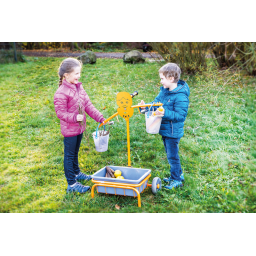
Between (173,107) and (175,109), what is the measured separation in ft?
0.18

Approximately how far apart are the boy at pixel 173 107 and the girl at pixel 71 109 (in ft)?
2.51

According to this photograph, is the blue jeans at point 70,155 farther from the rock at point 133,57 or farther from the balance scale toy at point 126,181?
the rock at point 133,57

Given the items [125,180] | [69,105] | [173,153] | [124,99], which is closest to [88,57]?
[69,105]

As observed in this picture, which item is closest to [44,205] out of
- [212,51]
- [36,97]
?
[36,97]

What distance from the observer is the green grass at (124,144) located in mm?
2811

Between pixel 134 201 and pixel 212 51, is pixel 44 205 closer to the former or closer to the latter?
pixel 134 201

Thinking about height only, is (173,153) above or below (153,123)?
below

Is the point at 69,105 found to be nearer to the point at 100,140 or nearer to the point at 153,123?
the point at 100,140

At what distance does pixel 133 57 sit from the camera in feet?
17.7

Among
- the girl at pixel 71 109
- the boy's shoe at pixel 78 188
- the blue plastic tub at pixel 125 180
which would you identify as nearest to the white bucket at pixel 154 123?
the blue plastic tub at pixel 125 180

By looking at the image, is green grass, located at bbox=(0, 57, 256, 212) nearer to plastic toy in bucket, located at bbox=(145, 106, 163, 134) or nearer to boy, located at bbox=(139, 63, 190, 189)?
boy, located at bbox=(139, 63, 190, 189)

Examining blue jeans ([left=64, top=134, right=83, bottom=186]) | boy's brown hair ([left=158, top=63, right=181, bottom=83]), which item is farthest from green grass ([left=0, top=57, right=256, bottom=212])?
boy's brown hair ([left=158, top=63, right=181, bottom=83])

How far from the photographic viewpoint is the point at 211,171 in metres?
3.29
